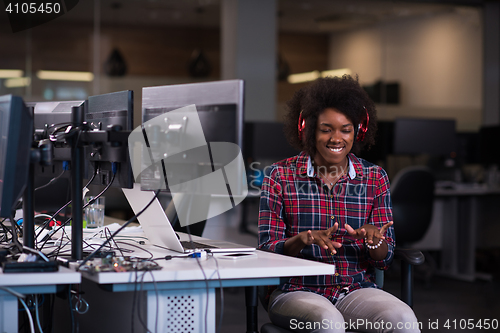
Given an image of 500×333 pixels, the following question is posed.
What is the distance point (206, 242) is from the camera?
1850 millimetres

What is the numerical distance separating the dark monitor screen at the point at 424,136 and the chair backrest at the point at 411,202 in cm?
75

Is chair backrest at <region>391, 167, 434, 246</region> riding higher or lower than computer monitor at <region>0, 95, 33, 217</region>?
lower

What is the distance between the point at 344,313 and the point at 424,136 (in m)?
3.59

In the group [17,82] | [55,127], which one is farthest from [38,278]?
[17,82]

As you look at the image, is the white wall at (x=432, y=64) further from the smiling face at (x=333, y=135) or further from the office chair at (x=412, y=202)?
the smiling face at (x=333, y=135)

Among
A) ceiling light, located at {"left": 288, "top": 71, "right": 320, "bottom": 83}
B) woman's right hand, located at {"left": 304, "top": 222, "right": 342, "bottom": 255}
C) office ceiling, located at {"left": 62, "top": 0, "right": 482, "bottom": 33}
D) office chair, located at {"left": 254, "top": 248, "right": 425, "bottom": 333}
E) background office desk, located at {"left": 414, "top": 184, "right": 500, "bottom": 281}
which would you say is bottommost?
background office desk, located at {"left": 414, "top": 184, "right": 500, "bottom": 281}

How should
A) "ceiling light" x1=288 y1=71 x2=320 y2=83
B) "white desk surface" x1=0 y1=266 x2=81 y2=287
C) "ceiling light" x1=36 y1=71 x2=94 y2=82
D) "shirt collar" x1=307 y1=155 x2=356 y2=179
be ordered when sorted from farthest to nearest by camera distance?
1. "ceiling light" x1=288 y1=71 x2=320 y2=83
2. "ceiling light" x1=36 y1=71 x2=94 y2=82
3. "shirt collar" x1=307 y1=155 x2=356 y2=179
4. "white desk surface" x1=0 y1=266 x2=81 y2=287

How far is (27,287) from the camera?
1240mm

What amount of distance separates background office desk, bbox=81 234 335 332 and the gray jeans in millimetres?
140

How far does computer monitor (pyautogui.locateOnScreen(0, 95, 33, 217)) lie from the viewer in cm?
129

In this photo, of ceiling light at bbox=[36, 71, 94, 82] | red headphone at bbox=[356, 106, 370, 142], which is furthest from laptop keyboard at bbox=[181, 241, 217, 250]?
ceiling light at bbox=[36, 71, 94, 82]

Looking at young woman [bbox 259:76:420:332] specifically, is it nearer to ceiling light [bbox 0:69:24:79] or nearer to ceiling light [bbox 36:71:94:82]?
ceiling light [bbox 36:71:94:82]

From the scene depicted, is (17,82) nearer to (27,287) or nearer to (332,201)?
(332,201)

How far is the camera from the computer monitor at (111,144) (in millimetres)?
1555
